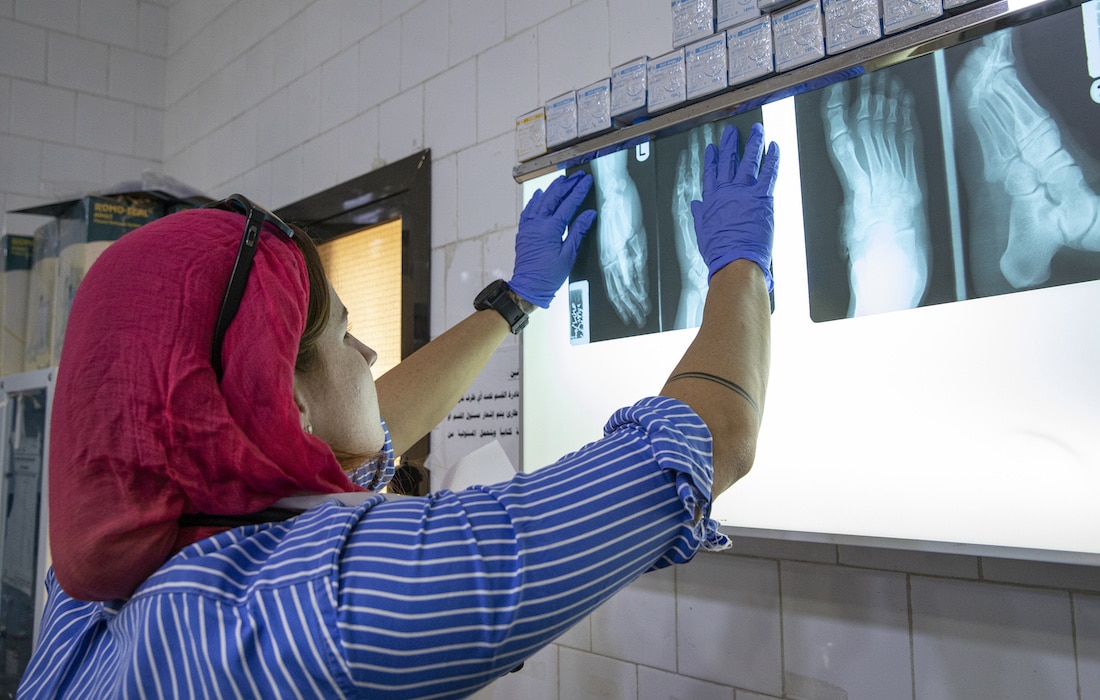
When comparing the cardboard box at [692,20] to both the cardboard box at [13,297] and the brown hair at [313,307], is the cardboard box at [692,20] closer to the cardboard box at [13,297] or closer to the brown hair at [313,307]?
the brown hair at [313,307]

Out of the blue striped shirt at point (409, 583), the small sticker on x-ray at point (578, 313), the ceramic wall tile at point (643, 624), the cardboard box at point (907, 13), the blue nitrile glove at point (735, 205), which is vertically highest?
the cardboard box at point (907, 13)

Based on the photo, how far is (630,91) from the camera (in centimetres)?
134

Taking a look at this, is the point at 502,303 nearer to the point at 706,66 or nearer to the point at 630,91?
the point at 630,91

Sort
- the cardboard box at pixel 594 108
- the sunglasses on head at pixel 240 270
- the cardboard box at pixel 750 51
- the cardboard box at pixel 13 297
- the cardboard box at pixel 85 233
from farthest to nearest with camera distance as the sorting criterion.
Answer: the cardboard box at pixel 13 297 → the cardboard box at pixel 85 233 → the cardboard box at pixel 594 108 → the cardboard box at pixel 750 51 → the sunglasses on head at pixel 240 270

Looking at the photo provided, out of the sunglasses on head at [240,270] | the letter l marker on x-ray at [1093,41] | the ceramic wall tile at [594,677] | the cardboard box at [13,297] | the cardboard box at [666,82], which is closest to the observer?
the sunglasses on head at [240,270]

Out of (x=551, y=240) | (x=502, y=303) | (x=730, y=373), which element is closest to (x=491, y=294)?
(x=502, y=303)

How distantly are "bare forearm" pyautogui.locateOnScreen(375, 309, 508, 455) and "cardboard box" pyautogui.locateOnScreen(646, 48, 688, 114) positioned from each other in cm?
48

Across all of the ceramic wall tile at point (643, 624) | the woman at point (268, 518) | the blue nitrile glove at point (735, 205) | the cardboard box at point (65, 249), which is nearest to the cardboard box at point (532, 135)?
the blue nitrile glove at point (735, 205)

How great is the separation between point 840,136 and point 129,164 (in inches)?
124

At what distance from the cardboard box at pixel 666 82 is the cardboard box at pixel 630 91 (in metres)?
0.01

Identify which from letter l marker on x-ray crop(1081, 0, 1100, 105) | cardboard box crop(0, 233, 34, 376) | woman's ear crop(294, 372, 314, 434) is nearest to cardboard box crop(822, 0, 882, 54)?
letter l marker on x-ray crop(1081, 0, 1100, 105)

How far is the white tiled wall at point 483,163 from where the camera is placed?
3.53 feet

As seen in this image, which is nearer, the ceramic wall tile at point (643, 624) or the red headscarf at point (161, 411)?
the red headscarf at point (161, 411)

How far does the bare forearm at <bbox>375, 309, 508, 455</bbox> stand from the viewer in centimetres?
137
